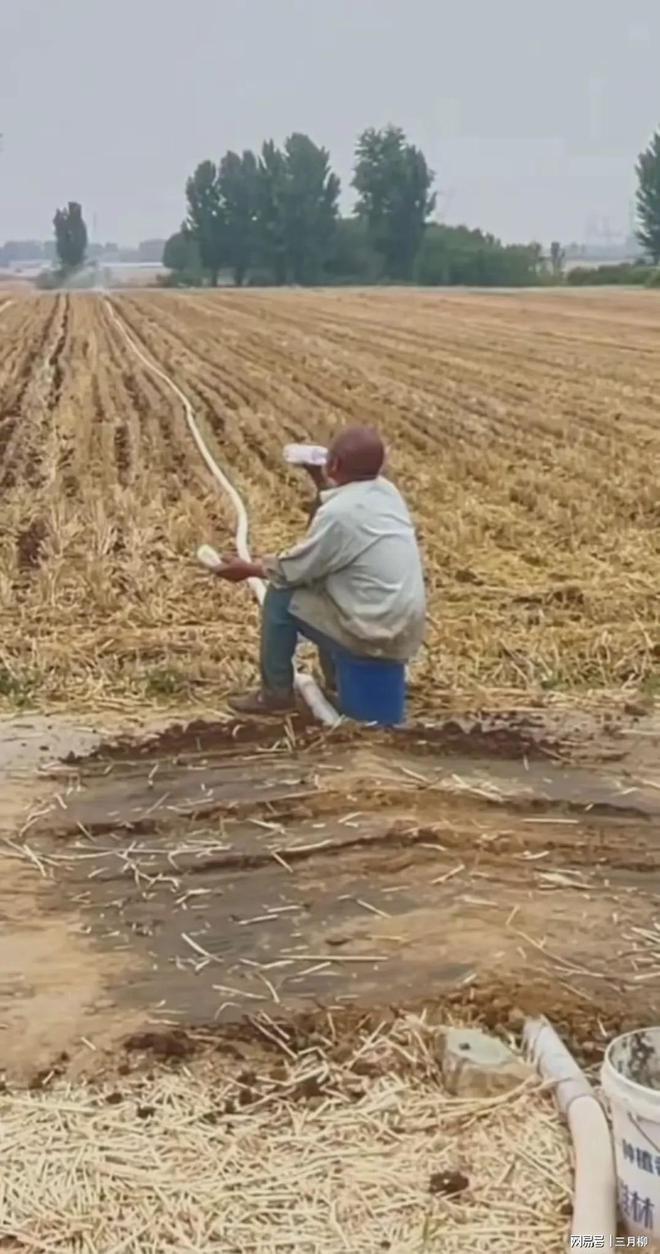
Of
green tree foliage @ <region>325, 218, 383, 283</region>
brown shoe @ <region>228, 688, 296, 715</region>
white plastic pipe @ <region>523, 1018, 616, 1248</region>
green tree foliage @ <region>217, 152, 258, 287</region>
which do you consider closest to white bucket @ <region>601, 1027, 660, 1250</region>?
white plastic pipe @ <region>523, 1018, 616, 1248</region>

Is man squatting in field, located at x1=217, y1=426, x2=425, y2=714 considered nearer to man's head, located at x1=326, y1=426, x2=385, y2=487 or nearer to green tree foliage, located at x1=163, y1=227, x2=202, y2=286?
man's head, located at x1=326, y1=426, x2=385, y2=487

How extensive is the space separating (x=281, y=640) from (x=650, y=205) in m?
88.9

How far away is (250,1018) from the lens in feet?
14.9

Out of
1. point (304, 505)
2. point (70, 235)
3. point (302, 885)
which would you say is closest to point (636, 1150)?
point (302, 885)

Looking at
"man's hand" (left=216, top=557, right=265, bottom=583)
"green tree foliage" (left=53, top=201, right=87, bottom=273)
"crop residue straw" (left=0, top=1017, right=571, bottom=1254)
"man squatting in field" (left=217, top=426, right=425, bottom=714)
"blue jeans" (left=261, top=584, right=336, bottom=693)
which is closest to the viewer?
"crop residue straw" (left=0, top=1017, right=571, bottom=1254)

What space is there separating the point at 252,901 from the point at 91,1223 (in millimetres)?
1588

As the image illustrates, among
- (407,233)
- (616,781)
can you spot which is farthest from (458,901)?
(407,233)

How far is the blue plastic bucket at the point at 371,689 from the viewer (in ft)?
22.4

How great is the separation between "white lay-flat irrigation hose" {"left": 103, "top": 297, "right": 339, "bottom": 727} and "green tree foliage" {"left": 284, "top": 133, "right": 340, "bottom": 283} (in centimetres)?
7141

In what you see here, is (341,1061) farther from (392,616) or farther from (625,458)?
(625,458)

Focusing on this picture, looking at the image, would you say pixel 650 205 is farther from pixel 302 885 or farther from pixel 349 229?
pixel 302 885

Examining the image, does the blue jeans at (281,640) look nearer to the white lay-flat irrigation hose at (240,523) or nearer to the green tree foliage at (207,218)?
the white lay-flat irrigation hose at (240,523)

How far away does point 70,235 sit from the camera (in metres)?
136

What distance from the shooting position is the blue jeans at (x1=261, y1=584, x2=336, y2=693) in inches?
273
